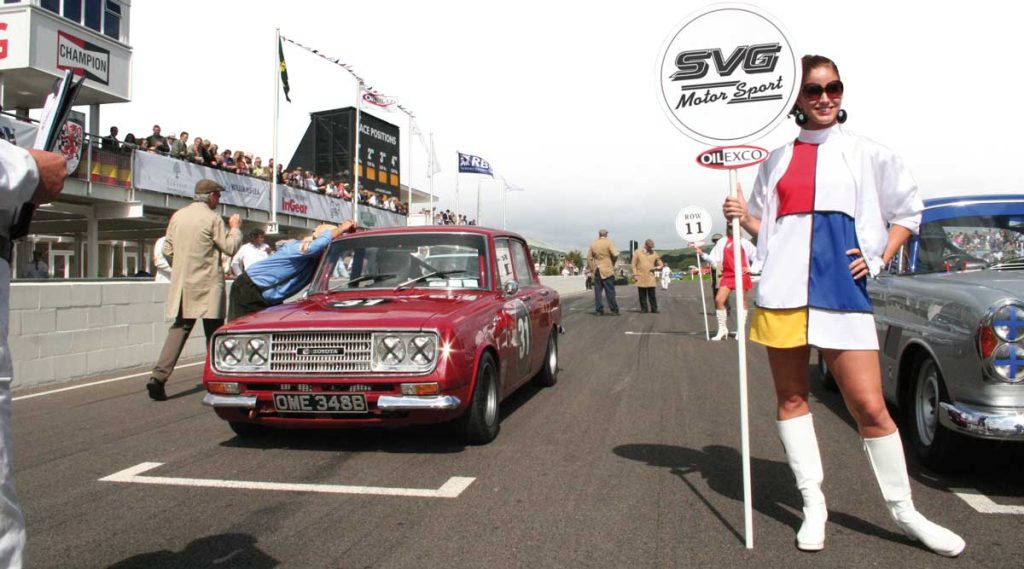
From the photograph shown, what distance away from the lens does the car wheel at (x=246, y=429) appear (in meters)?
5.48

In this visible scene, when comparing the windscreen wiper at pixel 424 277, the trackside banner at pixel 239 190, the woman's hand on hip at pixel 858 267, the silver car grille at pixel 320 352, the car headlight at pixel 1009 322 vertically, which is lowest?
the silver car grille at pixel 320 352

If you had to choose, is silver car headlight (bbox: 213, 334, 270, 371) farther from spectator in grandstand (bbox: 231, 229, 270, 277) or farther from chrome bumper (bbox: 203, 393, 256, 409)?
spectator in grandstand (bbox: 231, 229, 270, 277)

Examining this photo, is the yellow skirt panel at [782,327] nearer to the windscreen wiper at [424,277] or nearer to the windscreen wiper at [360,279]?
the windscreen wiper at [424,277]

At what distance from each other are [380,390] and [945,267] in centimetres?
391

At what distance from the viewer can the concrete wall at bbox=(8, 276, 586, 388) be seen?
801 cm

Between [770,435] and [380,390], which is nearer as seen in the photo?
[380,390]

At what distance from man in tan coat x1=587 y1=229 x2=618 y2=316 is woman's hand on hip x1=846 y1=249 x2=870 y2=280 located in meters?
15.0

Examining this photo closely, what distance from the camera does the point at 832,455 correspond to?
499cm

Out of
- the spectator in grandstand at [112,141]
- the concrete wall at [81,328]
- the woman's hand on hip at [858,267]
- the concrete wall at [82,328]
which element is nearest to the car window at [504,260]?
the woman's hand on hip at [858,267]

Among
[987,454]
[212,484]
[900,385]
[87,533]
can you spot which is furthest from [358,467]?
[987,454]

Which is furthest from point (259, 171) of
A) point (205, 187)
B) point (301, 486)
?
point (301, 486)

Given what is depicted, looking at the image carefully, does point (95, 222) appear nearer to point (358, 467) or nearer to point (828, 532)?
point (358, 467)

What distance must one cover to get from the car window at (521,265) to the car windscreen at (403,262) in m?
0.86

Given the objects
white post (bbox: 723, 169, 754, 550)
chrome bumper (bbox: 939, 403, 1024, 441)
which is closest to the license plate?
white post (bbox: 723, 169, 754, 550)
